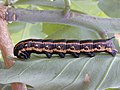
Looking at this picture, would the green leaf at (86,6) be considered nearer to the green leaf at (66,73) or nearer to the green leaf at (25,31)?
the green leaf at (25,31)

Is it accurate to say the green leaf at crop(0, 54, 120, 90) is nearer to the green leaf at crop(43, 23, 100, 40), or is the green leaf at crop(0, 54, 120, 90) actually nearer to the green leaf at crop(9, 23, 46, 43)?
the green leaf at crop(43, 23, 100, 40)

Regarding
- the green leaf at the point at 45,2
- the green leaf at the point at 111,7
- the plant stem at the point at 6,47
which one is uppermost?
the green leaf at the point at 45,2

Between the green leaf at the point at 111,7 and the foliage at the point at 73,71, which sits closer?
the foliage at the point at 73,71

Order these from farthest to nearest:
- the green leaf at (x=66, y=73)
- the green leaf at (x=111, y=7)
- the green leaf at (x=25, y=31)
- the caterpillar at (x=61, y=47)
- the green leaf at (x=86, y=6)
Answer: the green leaf at (x=25, y=31)
the green leaf at (x=86, y=6)
the green leaf at (x=111, y=7)
the caterpillar at (x=61, y=47)
the green leaf at (x=66, y=73)

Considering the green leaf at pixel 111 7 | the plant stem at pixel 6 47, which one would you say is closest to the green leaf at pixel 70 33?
the green leaf at pixel 111 7

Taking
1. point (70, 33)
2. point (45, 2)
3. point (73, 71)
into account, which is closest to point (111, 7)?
point (70, 33)

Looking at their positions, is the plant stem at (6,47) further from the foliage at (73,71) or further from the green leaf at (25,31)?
the green leaf at (25,31)

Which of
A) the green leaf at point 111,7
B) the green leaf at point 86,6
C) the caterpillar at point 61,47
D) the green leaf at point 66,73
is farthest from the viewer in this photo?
the green leaf at point 86,6

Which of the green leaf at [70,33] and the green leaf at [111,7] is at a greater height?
the green leaf at [111,7]

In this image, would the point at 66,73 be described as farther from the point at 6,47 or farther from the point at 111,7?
the point at 111,7
